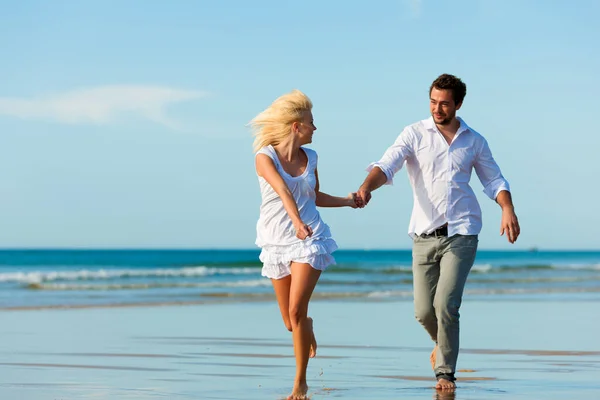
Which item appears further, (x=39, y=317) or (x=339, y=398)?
(x=39, y=317)

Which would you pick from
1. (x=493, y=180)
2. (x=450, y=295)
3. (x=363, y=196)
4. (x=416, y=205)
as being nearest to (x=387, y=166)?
(x=363, y=196)

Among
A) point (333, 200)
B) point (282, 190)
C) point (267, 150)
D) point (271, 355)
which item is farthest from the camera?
point (271, 355)

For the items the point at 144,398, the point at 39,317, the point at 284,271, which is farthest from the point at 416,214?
the point at 39,317

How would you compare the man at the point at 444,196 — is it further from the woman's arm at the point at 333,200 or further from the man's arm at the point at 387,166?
the woman's arm at the point at 333,200

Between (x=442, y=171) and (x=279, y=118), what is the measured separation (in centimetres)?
132

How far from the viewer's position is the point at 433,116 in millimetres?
6520

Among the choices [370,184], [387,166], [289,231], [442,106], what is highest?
[442,106]

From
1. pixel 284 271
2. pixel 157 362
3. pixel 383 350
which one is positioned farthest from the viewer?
pixel 383 350

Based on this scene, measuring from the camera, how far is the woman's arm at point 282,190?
17.7ft

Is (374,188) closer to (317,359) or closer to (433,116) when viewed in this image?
(433,116)

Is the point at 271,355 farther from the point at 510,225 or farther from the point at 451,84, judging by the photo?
the point at 451,84

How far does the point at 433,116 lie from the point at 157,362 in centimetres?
345

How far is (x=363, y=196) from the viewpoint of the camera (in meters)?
6.21

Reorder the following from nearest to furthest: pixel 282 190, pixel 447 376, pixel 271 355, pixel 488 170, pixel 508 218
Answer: pixel 282 190, pixel 508 218, pixel 447 376, pixel 488 170, pixel 271 355
